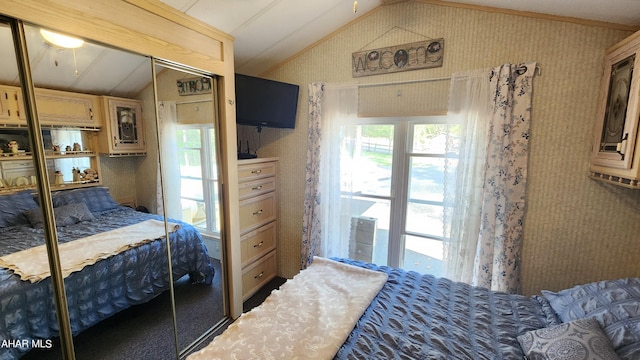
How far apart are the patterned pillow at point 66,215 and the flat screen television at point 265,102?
4.38ft

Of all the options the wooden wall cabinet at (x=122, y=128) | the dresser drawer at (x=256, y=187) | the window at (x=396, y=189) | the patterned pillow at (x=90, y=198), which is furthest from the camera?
the dresser drawer at (x=256, y=187)

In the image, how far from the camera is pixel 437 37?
7.18 ft

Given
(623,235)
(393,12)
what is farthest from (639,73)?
(393,12)

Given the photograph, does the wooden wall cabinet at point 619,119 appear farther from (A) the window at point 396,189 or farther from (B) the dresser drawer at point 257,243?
(B) the dresser drawer at point 257,243

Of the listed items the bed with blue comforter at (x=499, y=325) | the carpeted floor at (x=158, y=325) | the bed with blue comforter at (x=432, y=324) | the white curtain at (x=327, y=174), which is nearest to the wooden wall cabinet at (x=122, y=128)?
the carpeted floor at (x=158, y=325)

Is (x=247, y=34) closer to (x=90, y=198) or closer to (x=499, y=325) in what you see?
(x=90, y=198)

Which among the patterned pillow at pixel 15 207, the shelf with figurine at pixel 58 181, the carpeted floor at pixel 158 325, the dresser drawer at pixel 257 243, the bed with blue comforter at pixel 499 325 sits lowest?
the carpeted floor at pixel 158 325

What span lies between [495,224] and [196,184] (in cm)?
237

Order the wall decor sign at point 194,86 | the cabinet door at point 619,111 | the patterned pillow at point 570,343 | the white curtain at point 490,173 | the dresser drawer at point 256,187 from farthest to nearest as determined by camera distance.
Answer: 1. the dresser drawer at point 256,187
2. the white curtain at point 490,173
3. the wall decor sign at point 194,86
4. the cabinet door at point 619,111
5. the patterned pillow at point 570,343

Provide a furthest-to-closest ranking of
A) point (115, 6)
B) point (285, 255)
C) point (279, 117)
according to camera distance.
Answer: point (285, 255)
point (279, 117)
point (115, 6)

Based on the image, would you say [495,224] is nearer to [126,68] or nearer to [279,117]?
[279,117]

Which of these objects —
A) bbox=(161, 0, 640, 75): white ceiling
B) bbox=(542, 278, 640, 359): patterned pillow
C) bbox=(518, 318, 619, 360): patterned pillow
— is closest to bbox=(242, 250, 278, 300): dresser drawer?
bbox=(161, 0, 640, 75): white ceiling

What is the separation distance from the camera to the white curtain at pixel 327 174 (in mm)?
2592

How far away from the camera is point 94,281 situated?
4.87ft
